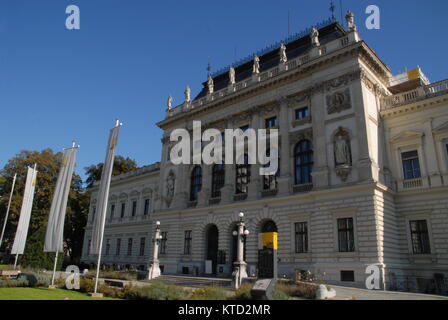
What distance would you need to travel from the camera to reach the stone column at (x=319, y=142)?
75.6ft

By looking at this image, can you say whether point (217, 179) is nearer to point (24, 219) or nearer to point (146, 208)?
point (24, 219)

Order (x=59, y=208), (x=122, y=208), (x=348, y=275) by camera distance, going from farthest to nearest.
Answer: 1. (x=122, y=208)
2. (x=348, y=275)
3. (x=59, y=208)

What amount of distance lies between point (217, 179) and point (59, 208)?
571 inches

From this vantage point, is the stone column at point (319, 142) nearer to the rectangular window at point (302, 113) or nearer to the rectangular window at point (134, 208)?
the rectangular window at point (302, 113)

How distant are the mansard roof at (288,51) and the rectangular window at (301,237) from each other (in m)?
14.4

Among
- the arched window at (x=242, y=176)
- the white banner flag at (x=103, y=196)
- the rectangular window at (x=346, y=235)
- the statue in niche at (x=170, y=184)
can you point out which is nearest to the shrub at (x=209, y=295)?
the white banner flag at (x=103, y=196)

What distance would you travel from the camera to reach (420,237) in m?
21.5

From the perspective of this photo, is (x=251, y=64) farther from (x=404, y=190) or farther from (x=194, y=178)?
(x=404, y=190)

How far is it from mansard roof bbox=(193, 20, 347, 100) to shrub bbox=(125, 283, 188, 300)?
21430 mm

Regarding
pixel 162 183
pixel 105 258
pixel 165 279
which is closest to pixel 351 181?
pixel 165 279

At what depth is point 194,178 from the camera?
32812 mm

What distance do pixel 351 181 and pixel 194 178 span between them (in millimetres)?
15508

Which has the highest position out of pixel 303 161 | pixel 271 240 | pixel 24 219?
pixel 303 161

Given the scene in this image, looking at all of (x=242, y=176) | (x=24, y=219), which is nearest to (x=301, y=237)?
(x=242, y=176)
